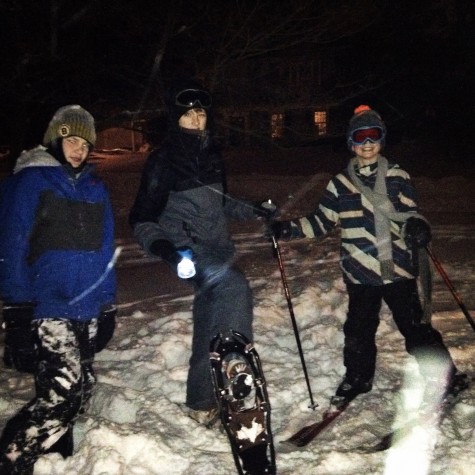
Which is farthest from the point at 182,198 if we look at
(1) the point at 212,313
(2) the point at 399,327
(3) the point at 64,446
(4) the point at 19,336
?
(2) the point at 399,327

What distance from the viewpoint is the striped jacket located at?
363 centimetres

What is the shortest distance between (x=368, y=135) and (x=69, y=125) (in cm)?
201

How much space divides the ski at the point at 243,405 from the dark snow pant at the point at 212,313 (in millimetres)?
132

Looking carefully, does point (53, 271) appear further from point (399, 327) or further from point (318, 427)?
point (399, 327)

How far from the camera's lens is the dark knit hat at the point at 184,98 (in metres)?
3.47

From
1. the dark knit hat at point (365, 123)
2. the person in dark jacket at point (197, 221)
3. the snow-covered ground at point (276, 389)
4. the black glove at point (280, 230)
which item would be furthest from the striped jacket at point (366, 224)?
the snow-covered ground at point (276, 389)

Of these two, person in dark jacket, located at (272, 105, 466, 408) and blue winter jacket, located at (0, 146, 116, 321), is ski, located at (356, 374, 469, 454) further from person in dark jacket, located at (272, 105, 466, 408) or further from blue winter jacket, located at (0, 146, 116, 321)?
blue winter jacket, located at (0, 146, 116, 321)

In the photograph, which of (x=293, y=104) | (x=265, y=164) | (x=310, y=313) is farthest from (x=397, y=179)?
(x=265, y=164)

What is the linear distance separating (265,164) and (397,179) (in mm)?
18610

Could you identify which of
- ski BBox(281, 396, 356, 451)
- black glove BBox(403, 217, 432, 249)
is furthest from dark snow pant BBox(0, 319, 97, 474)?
black glove BBox(403, 217, 432, 249)

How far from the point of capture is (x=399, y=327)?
12.3 ft

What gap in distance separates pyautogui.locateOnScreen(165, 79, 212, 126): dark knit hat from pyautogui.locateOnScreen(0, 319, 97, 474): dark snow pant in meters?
1.53

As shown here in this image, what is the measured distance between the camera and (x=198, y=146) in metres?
3.52

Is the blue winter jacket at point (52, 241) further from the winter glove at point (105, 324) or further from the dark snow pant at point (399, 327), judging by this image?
the dark snow pant at point (399, 327)
